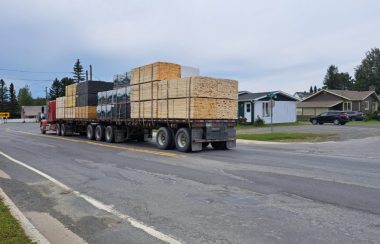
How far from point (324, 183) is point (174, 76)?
11006 millimetres

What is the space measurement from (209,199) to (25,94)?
168007 mm

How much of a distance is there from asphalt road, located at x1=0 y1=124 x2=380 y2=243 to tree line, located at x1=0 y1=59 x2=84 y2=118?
386 feet

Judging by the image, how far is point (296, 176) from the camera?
10.0 metres

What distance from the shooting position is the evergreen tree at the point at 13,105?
135 metres

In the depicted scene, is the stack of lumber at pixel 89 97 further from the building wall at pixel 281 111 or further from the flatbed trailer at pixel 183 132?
the building wall at pixel 281 111

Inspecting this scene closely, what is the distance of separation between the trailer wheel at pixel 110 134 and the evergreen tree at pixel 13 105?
402 ft

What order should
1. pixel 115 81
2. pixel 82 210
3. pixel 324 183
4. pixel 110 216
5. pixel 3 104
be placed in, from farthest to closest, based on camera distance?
pixel 3 104 < pixel 115 81 < pixel 324 183 < pixel 82 210 < pixel 110 216

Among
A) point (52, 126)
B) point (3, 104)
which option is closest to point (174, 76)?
point (52, 126)

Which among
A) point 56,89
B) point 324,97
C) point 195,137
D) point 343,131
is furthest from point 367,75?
point 195,137

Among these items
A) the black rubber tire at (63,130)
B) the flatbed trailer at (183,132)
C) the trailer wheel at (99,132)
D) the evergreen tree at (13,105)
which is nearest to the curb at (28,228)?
the flatbed trailer at (183,132)

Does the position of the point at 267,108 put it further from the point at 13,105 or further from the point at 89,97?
the point at 13,105

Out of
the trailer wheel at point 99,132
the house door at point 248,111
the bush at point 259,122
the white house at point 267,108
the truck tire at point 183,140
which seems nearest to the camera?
the truck tire at point 183,140

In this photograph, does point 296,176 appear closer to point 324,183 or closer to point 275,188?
point 324,183

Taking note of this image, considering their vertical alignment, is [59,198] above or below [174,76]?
below
